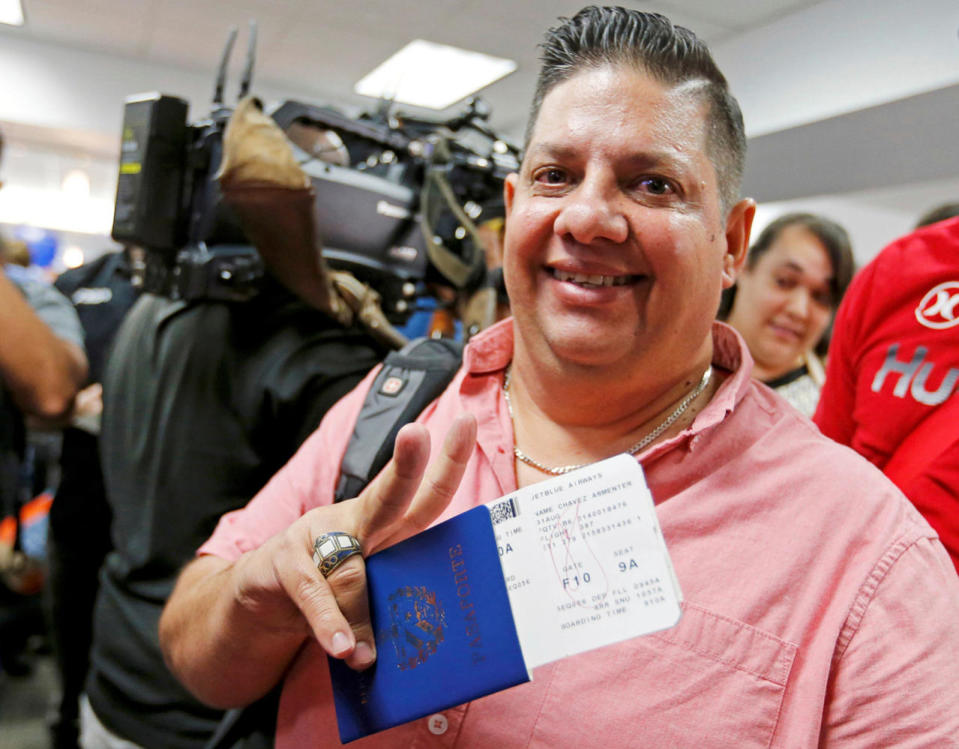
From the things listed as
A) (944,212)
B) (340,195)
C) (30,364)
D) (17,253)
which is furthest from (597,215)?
(17,253)

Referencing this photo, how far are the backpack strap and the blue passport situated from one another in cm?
26

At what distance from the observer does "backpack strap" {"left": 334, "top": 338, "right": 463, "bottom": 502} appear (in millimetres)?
954

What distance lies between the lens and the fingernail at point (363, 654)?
68cm

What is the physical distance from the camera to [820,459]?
2.73 ft

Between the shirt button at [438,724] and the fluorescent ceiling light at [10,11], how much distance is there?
4.84 ft

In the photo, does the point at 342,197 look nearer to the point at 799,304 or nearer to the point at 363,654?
the point at 363,654

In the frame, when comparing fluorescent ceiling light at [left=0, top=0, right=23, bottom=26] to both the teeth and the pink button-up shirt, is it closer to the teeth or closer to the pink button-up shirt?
the teeth

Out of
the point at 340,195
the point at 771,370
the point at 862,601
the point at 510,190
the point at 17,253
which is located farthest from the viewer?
the point at 17,253

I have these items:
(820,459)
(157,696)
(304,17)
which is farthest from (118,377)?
(820,459)

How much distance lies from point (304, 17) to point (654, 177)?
38.2 inches

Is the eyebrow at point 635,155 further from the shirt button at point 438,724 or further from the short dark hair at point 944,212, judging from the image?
the short dark hair at point 944,212

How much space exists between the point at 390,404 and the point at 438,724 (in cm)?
39

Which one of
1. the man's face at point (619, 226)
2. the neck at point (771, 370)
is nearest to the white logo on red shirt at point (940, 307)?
the man's face at point (619, 226)

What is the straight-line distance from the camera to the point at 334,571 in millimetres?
681
